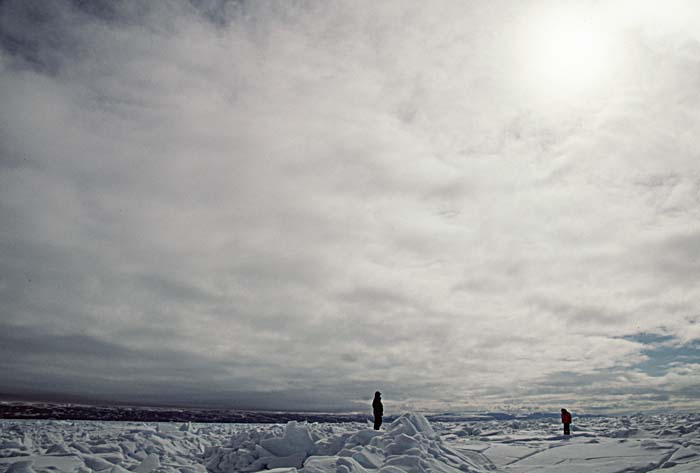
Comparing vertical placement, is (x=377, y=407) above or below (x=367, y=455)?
above

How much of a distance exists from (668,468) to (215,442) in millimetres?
18794

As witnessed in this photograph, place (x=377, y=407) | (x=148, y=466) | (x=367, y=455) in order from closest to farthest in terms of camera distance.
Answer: (x=367, y=455) → (x=148, y=466) → (x=377, y=407)

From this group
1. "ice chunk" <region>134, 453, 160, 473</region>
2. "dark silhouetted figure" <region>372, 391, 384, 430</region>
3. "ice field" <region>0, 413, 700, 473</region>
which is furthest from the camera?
"dark silhouetted figure" <region>372, 391, 384, 430</region>

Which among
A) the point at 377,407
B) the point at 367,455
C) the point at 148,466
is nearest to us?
the point at 367,455

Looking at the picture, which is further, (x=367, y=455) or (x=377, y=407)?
(x=377, y=407)

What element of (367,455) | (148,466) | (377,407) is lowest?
(148,466)

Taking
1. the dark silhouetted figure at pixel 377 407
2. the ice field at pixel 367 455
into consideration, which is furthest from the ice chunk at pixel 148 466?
the dark silhouetted figure at pixel 377 407

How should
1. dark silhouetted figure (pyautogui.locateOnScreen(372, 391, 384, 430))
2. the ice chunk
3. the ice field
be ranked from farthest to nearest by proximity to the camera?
dark silhouetted figure (pyautogui.locateOnScreen(372, 391, 384, 430)) → the ice chunk → the ice field

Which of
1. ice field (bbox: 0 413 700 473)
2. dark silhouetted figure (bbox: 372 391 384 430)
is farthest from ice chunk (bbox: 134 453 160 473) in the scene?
dark silhouetted figure (bbox: 372 391 384 430)

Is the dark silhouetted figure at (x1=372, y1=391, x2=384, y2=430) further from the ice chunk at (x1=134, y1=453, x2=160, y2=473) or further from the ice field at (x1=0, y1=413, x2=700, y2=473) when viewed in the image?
the ice chunk at (x1=134, y1=453, x2=160, y2=473)

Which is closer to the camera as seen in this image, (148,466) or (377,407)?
(148,466)

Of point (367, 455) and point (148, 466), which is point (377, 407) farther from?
point (148, 466)

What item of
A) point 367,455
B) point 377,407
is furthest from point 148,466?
point 377,407

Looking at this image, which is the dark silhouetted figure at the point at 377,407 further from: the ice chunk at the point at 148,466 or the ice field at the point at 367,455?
the ice chunk at the point at 148,466
